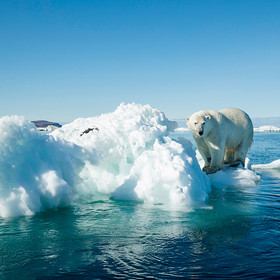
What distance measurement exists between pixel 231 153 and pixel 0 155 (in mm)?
6766

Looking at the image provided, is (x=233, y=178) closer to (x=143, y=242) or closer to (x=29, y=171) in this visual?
(x=143, y=242)

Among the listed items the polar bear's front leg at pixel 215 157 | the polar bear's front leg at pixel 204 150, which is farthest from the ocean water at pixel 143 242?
the polar bear's front leg at pixel 204 150

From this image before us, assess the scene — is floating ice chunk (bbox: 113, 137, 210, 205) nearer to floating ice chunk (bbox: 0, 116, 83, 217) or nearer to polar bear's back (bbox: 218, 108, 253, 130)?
floating ice chunk (bbox: 0, 116, 83, 217)

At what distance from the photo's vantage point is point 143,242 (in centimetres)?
382

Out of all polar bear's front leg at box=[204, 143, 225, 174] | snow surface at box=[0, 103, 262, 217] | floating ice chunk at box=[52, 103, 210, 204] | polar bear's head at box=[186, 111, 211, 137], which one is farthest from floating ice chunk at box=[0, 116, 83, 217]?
polar bear's front leg at box=[204, 143, 225, 174]

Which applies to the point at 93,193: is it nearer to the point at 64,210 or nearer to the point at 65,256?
the point at 64,210

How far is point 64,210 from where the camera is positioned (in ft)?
17.9

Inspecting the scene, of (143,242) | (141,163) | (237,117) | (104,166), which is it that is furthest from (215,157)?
(143,242)

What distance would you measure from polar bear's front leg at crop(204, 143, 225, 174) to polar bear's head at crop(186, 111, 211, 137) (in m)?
0.58

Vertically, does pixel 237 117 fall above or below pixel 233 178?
above

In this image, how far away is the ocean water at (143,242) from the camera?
3049 mm

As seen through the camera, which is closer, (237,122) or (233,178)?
(233,178)

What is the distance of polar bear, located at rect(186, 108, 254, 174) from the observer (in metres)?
8.18

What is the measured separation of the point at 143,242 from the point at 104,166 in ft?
10.6
